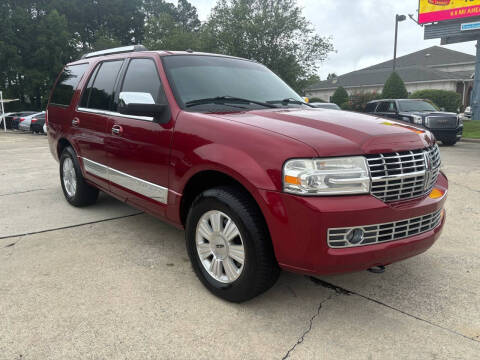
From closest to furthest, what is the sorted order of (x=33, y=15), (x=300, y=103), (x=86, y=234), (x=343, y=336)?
(x=343, y=336)
(x=300, y=103)
(x=86, y=234)
(x=33, y=15)

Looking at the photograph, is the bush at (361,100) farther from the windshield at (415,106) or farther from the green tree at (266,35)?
the windshield at (415,106)

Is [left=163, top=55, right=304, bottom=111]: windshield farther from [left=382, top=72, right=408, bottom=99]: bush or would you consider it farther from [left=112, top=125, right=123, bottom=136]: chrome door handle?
[left=382, top=72, right=408, bottom=99]: bush

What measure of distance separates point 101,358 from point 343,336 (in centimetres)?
142

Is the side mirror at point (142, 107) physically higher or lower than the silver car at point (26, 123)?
higher

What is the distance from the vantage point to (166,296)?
9.51 ft

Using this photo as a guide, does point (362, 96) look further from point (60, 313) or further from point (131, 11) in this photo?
point (131, 11)

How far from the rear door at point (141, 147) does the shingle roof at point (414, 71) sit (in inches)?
1702

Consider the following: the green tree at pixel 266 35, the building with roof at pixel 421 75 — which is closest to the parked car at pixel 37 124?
the green tree at pixel 266 35

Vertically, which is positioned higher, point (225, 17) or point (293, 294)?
point (225, 17)

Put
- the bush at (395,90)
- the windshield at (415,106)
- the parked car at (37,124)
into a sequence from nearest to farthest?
the windshield at (415,106) → the parked car at (37,124) → the bush at (395,90)

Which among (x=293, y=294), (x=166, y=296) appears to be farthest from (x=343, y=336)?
(x=166, y=296)

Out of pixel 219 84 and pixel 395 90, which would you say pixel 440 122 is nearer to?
pixel 219 84

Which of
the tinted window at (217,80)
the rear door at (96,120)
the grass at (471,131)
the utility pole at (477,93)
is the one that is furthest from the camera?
the utility pole at (477,93)

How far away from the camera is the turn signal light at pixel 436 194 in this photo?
2.74m
